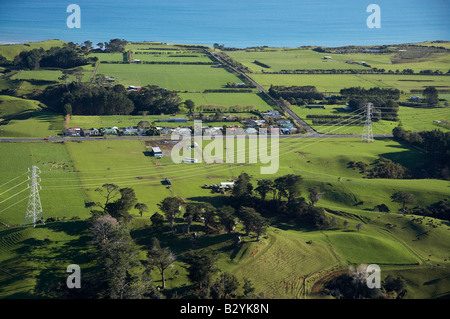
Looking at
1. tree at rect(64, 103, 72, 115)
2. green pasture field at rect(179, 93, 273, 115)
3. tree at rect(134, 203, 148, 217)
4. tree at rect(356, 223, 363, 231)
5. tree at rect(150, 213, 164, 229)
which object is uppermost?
green pasture field at rect(179, 93, 273, 115)

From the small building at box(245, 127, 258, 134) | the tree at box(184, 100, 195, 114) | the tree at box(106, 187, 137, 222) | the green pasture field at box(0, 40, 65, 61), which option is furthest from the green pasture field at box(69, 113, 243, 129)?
the green pasture field at box(0, 40, 65, 61)

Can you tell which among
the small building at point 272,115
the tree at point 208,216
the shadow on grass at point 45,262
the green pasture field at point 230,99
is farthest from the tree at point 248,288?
the green pasture field at point 230,99

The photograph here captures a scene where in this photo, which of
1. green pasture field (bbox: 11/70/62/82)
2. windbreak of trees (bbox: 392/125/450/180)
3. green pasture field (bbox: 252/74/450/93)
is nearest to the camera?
windbreak of trees (bbox: 392/125/450/180)

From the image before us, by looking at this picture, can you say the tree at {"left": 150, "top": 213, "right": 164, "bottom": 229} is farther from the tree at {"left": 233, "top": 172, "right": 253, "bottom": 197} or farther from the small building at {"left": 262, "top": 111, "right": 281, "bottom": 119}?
the small building at {"left": 262, "top": 111, "right": 281, "bottom": 119}

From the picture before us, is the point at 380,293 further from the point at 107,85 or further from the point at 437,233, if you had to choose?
the point at 107,85

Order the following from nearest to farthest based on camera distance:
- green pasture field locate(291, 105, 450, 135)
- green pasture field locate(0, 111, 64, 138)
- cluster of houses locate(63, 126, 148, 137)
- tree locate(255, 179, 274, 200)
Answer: tree locate(255, 179, 274, 200) → green pasture field locate(0, 111, 64, 138) → cluster of houses locate(63, 126, 148, 137) → green pasture field locate(291, 105, 450, 135)

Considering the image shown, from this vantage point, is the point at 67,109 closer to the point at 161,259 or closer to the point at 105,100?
the point at 105,100
